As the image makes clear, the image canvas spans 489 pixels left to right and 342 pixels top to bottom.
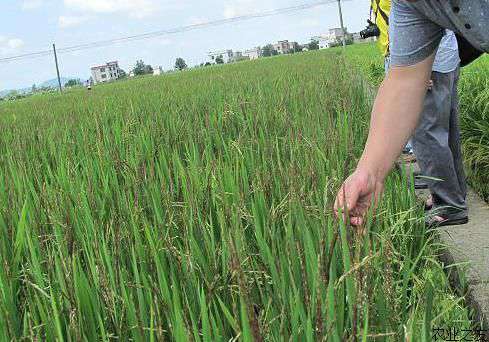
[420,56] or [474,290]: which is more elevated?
[420,56]

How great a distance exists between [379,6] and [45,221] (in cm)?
176

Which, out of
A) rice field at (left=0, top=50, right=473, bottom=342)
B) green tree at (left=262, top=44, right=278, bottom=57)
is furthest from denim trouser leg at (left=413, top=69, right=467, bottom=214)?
green tree at (left=262, top=44, right=278, bottom=57)

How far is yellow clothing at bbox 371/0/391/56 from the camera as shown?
2529 millimetres

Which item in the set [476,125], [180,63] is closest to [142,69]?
[180,63]

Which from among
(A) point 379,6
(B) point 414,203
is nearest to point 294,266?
(B) point 414,203

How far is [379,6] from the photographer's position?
8.42 feet

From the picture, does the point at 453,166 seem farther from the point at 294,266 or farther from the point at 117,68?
the point at 117,68

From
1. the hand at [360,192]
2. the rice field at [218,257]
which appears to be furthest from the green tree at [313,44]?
the hand at [360,192]

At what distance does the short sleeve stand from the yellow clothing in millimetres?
1336

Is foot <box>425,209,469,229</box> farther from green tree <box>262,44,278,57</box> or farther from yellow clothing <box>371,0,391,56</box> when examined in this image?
green tree <box>262,44,278,57</box>

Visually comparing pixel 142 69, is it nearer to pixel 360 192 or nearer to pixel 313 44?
pixel 313 44

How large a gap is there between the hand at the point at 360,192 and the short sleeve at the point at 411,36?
0.29 m

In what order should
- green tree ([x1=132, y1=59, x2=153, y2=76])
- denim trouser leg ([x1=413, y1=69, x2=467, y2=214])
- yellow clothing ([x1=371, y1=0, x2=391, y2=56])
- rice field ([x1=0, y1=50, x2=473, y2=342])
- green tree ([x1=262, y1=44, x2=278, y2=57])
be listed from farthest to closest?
green tree ([x1=262, y1=44, x2=278, y2=57]) → green tree ([x1=132, y1=59, x2=153, y2=76]) → yellow clothing ([x1=371, y1=0, x2=391, y2=56]) → denim trouser leg ([x1=413, y1=69, x2=467, y2=214]) → rice field ([x1=0, y1=50, x2=473, y2=342])

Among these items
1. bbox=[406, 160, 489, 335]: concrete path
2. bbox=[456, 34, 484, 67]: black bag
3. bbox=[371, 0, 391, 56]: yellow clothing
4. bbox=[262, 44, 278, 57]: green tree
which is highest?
bbox=[262, 44, 278, 57]: green tree
